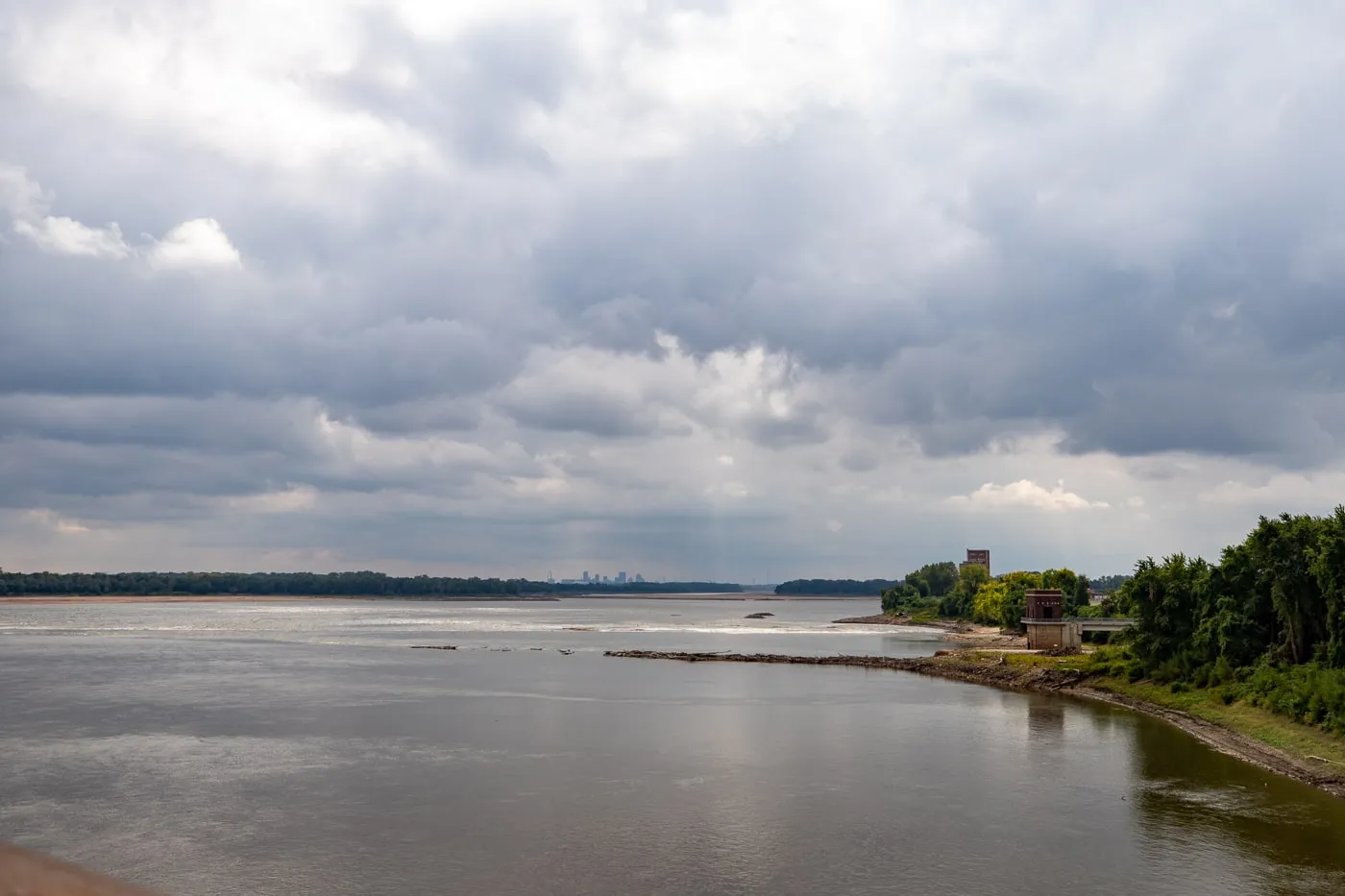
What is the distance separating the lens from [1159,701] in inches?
3014

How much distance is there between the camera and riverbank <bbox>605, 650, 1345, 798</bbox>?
5097cm

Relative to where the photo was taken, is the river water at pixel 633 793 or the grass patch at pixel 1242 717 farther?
the grass patch at pixel 1242 717

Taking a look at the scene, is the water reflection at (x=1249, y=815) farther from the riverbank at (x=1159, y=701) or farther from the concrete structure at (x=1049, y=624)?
the concrete structure at (x=1049, y=624)

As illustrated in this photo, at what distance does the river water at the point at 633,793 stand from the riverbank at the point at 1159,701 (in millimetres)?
2111

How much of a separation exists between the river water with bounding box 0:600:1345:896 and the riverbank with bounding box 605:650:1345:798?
211cm

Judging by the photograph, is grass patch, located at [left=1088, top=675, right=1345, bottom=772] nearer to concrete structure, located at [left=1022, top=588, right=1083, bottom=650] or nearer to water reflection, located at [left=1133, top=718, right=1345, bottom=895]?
water reflection, located at [left=1133, top=718, right=1345, bottom=895]

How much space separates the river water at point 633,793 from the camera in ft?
115

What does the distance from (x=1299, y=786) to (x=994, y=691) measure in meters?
44.3

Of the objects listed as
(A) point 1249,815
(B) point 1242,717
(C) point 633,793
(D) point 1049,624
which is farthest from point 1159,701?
(C) point 633,793

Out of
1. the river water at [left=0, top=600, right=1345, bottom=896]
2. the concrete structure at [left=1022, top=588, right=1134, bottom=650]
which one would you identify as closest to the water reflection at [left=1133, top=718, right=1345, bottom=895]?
the river water at [left=0, top=600, right=1345, bottom=896]

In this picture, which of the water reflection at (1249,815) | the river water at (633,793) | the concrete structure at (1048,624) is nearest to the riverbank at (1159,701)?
the water reflection at (1249,815)

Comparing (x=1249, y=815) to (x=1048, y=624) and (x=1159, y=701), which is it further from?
(x=1048, y=624)

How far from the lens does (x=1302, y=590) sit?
6838cm

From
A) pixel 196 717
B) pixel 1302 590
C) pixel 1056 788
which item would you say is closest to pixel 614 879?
pixel 1056 788
